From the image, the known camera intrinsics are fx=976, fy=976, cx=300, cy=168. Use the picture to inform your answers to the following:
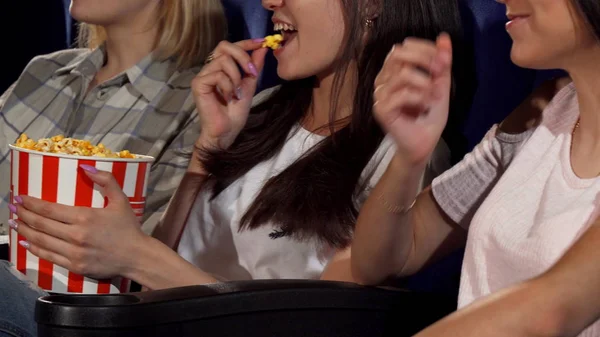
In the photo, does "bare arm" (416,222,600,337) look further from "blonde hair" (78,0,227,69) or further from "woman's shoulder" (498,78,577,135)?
"blonde hair" (78,0,227,69)

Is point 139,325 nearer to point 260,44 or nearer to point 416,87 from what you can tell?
point 416,87

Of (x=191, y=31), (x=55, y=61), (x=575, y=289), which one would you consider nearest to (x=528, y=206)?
(x=575, y=289)

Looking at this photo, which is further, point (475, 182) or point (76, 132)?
point (76, 132)

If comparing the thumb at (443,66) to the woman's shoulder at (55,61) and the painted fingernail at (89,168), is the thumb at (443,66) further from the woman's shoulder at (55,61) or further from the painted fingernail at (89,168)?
the woman's shoulder at (55,61)

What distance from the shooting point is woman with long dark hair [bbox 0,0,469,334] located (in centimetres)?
138

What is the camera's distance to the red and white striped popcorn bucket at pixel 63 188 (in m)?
1.30

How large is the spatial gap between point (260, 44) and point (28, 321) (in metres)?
0.60

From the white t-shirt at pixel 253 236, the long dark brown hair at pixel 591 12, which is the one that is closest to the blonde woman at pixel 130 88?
the white t-shirt at pixel 253 236

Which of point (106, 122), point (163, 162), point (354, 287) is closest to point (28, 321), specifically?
point (354, 287)

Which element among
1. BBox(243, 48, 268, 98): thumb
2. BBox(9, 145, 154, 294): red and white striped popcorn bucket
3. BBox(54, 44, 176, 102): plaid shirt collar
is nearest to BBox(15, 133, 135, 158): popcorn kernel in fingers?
BBox(9, 145, 154, 294): red and white striped popcorn bucket

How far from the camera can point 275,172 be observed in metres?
1.61

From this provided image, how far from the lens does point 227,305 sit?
3.72ft

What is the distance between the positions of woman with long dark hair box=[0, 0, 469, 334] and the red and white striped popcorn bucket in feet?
0.05

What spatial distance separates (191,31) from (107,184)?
72 cm
